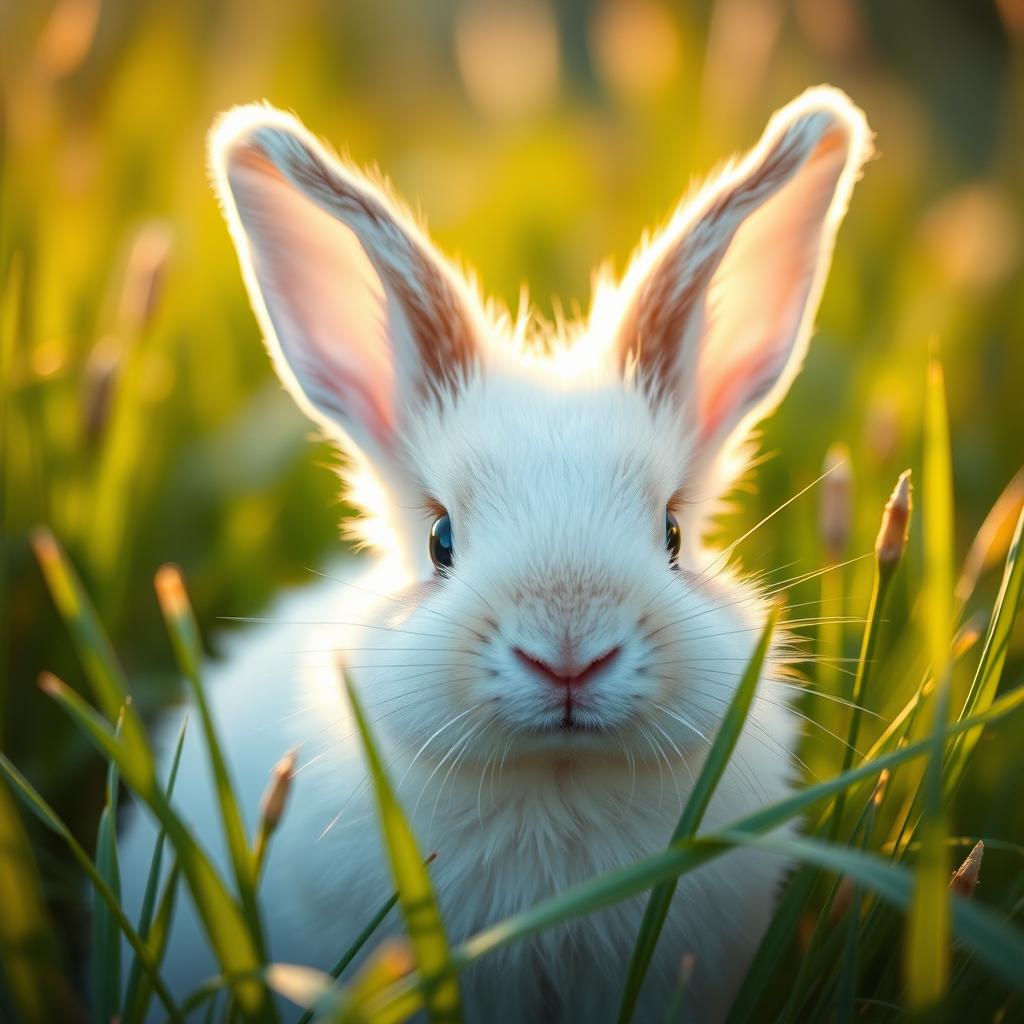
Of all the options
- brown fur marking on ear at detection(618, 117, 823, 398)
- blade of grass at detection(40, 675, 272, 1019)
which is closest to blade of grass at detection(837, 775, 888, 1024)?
blade of grass at detection(40, 675, 272, 1019)

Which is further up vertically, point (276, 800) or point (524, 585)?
point (524, 585)

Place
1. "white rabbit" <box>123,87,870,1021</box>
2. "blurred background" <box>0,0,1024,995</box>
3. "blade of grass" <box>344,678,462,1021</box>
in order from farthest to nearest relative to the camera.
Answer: "blurred background" <box>0,0,1024,995</box>, "white rabbit" <box>123,87,870,1021</box>, "blade of grass" <box>344,678,462,1021</box>

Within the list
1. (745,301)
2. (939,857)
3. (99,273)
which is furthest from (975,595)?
(99,273)

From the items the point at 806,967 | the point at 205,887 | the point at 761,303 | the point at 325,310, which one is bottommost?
the point at 806,967

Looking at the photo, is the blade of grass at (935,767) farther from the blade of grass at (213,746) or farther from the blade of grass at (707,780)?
the blade of grass at (213,746)

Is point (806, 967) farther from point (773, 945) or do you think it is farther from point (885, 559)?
point (885, 559)

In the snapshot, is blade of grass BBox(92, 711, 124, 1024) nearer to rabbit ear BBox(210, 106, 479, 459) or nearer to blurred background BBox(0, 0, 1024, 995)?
blurred background BBox(0, 0, 1024, 995)

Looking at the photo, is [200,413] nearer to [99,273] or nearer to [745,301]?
[99,273]

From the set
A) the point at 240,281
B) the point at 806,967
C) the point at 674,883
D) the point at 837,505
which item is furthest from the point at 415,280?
the point at 240,281
